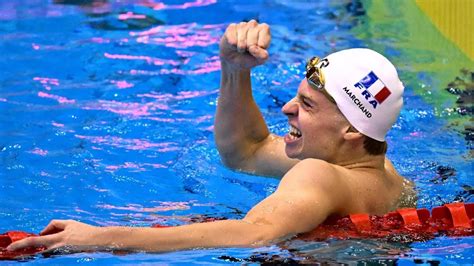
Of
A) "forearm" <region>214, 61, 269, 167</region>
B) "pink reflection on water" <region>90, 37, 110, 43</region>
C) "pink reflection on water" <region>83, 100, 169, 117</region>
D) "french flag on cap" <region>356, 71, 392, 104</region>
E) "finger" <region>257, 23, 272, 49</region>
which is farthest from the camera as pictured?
"pink reflection on water" <region>90, 37, 110, 43</region>

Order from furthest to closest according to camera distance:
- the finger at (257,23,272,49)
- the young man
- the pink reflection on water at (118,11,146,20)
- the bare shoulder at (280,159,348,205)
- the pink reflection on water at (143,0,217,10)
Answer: the pink reflection on water at (143,0,217,10)
the pink reflection on water at (118,11,146,20)
the finger at (257,23,272,49)
the bare shoulder at (280,159,348,205)
the young man

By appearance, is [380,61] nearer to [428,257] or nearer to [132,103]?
[428,257]

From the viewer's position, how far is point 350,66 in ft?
13.6

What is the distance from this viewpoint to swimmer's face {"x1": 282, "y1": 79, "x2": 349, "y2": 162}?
4145mm

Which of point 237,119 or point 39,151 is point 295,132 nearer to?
point 237,119

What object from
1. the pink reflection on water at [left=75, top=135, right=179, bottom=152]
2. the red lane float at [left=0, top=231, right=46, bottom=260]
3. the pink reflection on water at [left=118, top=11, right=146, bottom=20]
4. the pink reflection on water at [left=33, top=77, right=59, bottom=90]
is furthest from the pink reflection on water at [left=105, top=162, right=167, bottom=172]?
the pink reflection on water at [left=118, top=11, right=146, bottom=20]

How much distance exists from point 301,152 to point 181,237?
36.0 inches

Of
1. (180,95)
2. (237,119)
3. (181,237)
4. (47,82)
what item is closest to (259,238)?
(181,237)

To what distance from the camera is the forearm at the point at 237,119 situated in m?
4.84

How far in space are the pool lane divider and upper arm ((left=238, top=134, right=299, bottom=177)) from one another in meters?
1.01

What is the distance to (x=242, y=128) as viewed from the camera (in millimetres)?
4941

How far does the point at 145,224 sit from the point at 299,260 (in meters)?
1.18

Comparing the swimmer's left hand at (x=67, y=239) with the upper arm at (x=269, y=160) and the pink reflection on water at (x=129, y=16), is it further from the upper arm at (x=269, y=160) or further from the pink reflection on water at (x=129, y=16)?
the pink reflection on water at (x=129, y=16)

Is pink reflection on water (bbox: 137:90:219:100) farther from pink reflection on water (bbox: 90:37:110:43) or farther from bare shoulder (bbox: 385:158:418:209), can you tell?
bare shoulder (bbox: 385:158:418:209)
